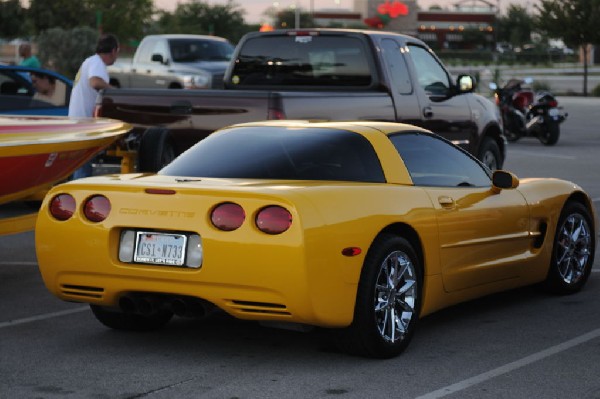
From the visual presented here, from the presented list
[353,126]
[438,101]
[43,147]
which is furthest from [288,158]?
[438,101]

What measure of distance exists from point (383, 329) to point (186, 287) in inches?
43.0

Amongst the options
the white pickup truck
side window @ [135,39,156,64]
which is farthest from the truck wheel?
side window @ [135,39,156,64]

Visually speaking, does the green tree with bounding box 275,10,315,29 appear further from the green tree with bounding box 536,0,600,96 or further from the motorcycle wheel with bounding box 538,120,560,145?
the motorcycle wheel with bounding box 538,120,560,145

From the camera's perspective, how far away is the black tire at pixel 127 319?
7.89 metres

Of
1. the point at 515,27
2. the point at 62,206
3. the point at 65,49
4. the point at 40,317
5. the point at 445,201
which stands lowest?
the point at 515,27

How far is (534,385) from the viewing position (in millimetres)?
6539

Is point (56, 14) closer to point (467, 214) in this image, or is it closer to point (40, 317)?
point (40, 317)

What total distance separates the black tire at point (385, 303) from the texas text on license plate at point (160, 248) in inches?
37.4

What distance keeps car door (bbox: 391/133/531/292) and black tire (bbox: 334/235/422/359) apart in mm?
436

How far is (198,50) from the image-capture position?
96.7ft

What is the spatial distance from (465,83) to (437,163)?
700 centimetres

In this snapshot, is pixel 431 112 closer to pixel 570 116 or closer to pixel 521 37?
pixel 570 116

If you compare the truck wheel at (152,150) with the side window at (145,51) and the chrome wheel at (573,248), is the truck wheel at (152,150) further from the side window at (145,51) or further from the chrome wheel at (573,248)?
the side window at (145,51)

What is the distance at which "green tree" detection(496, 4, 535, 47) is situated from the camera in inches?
5315
